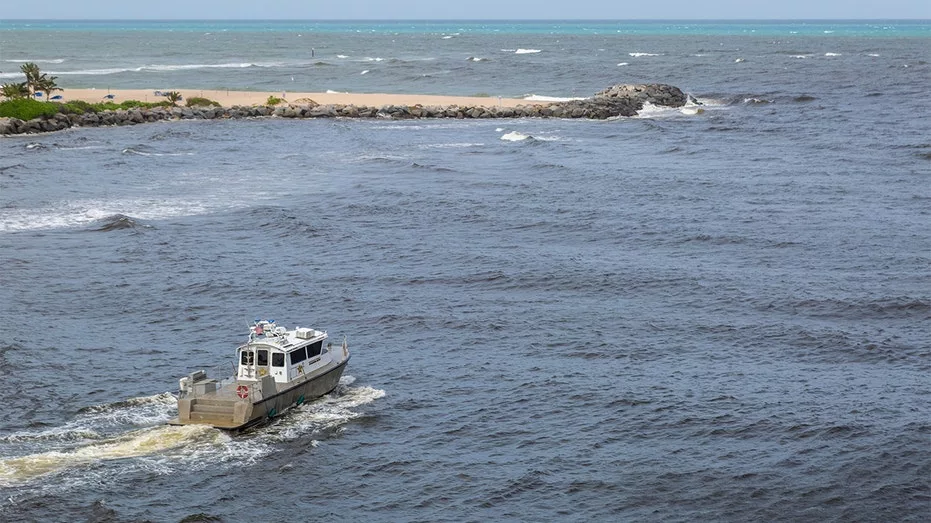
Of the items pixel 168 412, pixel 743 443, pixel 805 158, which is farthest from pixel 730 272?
pixel 805 158

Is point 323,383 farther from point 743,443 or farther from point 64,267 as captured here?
point 64,267

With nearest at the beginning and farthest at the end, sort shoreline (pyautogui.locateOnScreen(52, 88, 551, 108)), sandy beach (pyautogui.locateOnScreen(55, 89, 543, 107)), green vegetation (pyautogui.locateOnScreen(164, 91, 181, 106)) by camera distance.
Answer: green vegetation (pyautogui.locateOnScreen(164, 91, 181, 106)) < shoreline (pyautogui.locateOnScreen(52, 88, 551, 108)) < sandy beach (pyautogui.locateOnScreen(55, 89, 543, 107))

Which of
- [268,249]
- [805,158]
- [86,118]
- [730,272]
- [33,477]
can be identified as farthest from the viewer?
[86,118]

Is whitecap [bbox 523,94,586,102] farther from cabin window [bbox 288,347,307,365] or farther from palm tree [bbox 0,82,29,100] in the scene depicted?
cabin window [bbox 288,347,307,365]

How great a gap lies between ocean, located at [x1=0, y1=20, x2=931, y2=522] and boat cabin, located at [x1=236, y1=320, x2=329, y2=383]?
1.62 meters

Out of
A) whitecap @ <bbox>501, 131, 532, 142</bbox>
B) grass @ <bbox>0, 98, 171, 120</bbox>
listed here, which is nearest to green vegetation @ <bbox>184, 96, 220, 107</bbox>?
grass @ <bbox>0, 98, 171, 120</bbox>

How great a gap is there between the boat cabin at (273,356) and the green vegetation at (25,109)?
7290 centimetres

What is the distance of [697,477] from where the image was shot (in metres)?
32.0

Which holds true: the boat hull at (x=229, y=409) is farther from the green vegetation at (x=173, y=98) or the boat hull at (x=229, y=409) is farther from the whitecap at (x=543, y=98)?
the whitecap at (x=543, y=98)

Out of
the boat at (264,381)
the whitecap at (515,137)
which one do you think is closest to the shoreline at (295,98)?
the whitecap at (515,137)

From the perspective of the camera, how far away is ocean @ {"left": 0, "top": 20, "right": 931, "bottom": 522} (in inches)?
1248

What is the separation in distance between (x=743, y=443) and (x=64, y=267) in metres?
34.4

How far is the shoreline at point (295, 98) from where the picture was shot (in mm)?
124250

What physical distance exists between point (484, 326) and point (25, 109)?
71.1 meters
